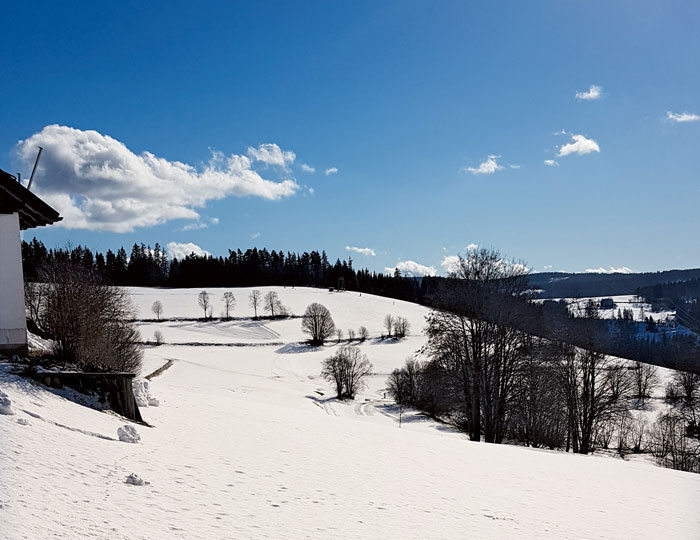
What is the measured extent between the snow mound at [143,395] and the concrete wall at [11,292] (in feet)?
10.2

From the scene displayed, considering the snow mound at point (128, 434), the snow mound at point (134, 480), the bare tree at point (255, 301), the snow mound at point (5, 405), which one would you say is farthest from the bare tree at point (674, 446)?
the bare tree at point (255, 301)

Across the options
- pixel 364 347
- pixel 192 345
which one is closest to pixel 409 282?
pixel 364 347

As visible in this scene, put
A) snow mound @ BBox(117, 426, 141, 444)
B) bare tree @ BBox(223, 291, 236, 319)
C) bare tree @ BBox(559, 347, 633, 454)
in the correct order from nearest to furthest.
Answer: snow mound @ BBox(117, 426, 141, 444), bare tree @ BBox(559, 347, 633, 454), bare tree @ BBox(223, 291, 236, 319)

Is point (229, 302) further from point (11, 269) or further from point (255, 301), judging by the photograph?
point (11, 269)

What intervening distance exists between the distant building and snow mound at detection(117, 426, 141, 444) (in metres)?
4.65

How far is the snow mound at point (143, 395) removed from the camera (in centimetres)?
1362

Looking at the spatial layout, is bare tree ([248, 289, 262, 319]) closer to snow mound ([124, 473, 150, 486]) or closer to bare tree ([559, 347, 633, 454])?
bare tree ([559, 347, 633, 454])


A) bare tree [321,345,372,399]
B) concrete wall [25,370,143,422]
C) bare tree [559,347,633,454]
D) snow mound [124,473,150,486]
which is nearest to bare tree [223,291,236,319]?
bare tree [321,345,372,399]

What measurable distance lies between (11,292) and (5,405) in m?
5.32

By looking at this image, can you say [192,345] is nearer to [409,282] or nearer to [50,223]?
[50,223]

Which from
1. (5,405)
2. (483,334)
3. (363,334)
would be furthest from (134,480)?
(363,334)

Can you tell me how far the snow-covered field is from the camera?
5602 millimetres

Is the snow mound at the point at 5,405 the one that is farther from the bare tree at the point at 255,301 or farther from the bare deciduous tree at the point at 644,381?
the bare tree at the point at 255,301

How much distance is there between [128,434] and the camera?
355 inches
